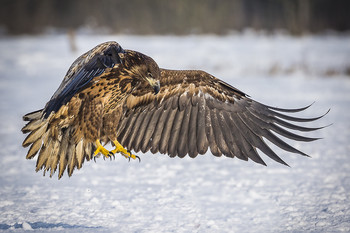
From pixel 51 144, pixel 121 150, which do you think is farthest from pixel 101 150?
pixel 51 144

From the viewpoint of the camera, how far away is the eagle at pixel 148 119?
13.8ft

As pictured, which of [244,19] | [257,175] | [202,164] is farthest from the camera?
[244,19]

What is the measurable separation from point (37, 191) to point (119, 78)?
159cm

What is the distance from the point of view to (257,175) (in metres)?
5.45

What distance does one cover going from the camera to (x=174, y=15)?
4597 centimetres

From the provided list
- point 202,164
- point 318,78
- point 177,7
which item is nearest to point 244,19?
point 177,7

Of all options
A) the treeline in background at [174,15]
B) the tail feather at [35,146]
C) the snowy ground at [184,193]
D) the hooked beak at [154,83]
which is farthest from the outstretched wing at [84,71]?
the treeline in background at [174,15]

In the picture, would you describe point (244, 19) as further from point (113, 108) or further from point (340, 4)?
point (113, 108)

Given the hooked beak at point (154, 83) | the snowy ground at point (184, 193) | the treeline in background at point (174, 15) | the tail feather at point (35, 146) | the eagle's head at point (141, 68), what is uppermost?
A: the treeline in background at point (174, 15)

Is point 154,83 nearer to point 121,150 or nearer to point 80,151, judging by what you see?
point 121,150

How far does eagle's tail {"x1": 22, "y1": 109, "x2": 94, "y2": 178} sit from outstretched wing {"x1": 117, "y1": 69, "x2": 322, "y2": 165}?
26.8 inches

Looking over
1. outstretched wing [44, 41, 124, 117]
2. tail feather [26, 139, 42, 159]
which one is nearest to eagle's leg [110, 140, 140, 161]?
tail feather [26, 139, 42, 159]

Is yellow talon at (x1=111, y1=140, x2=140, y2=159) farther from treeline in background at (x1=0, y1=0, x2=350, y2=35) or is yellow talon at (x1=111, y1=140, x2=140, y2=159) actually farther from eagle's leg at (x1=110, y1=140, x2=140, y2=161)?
treeline in background at (x1=0, y1=0, x2=350, y2=35)

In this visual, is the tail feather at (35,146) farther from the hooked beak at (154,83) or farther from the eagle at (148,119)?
the hooked beak at (154,83)
